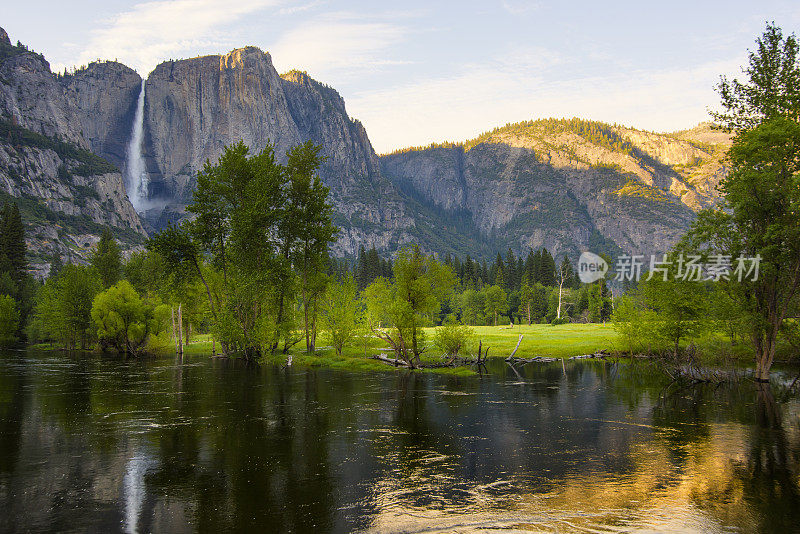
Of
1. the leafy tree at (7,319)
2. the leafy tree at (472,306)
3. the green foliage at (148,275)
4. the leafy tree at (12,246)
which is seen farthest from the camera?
the leafy tree at (472,306)

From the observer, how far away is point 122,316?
245 ft

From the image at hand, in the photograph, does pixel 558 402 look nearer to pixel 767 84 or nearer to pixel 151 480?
pixel 151 480

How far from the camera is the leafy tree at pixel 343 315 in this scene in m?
62.0

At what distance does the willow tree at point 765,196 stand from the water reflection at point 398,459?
7.35 m

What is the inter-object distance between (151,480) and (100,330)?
225 feet

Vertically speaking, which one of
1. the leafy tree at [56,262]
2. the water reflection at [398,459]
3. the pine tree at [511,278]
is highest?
the leafy tree at [56,262]

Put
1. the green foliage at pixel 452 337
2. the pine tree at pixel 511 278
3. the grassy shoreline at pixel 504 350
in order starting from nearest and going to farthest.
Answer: the grassy shoreline at pixel 504 350 < the green foliage at pixel 452 337 < the pine tree at pixel 511 278

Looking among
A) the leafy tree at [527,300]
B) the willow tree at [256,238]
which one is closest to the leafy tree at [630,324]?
the willow tree at [256,238]

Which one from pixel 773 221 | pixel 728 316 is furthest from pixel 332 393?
pixel 773 221

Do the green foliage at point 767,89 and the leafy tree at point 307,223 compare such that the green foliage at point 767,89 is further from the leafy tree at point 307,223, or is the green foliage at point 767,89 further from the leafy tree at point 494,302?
the leafy tree at point 494,302

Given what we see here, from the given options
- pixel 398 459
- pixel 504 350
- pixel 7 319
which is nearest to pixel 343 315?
pixel 504 350

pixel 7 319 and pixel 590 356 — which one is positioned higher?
pixel 7 319

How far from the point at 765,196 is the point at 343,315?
4511cm

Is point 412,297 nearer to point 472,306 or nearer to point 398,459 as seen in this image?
point 398,459
